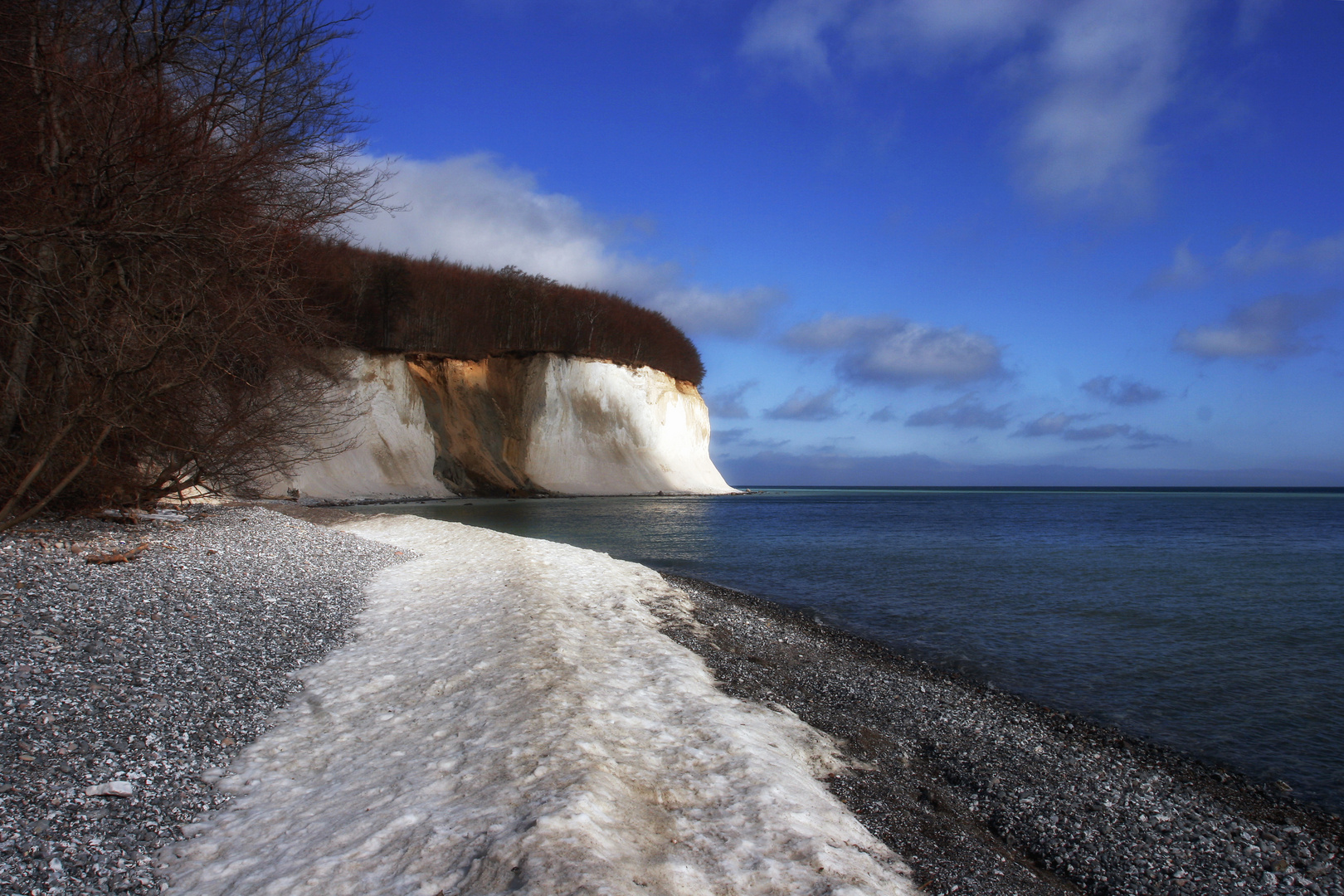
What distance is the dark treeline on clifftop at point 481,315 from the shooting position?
1356 inches

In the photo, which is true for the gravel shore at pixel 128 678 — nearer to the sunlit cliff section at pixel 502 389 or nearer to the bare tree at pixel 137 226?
the bare tree at pixel 137 226

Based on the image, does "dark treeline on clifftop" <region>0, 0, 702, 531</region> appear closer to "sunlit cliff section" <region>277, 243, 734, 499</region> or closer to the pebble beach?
the pebble beach

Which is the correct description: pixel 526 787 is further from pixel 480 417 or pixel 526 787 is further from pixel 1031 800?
pixel 480 417

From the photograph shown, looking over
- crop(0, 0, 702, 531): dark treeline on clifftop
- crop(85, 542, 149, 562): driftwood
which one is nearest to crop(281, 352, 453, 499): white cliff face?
crop(0, 0, 702, 531): dark treeline on clifftop

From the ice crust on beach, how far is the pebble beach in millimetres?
120

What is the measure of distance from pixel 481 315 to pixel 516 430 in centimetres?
701

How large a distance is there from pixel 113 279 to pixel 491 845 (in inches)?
311

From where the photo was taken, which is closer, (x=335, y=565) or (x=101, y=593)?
(x=101, y=593)

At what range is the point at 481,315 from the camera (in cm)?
4016

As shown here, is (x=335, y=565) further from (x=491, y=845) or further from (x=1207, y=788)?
(x=1207, y=788)

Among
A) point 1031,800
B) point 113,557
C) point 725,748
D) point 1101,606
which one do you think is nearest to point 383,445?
point 113,557

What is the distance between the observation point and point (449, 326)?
127 ft

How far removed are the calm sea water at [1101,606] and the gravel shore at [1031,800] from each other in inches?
25.7

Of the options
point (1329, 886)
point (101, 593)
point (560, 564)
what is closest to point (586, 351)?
point (560, 564)
